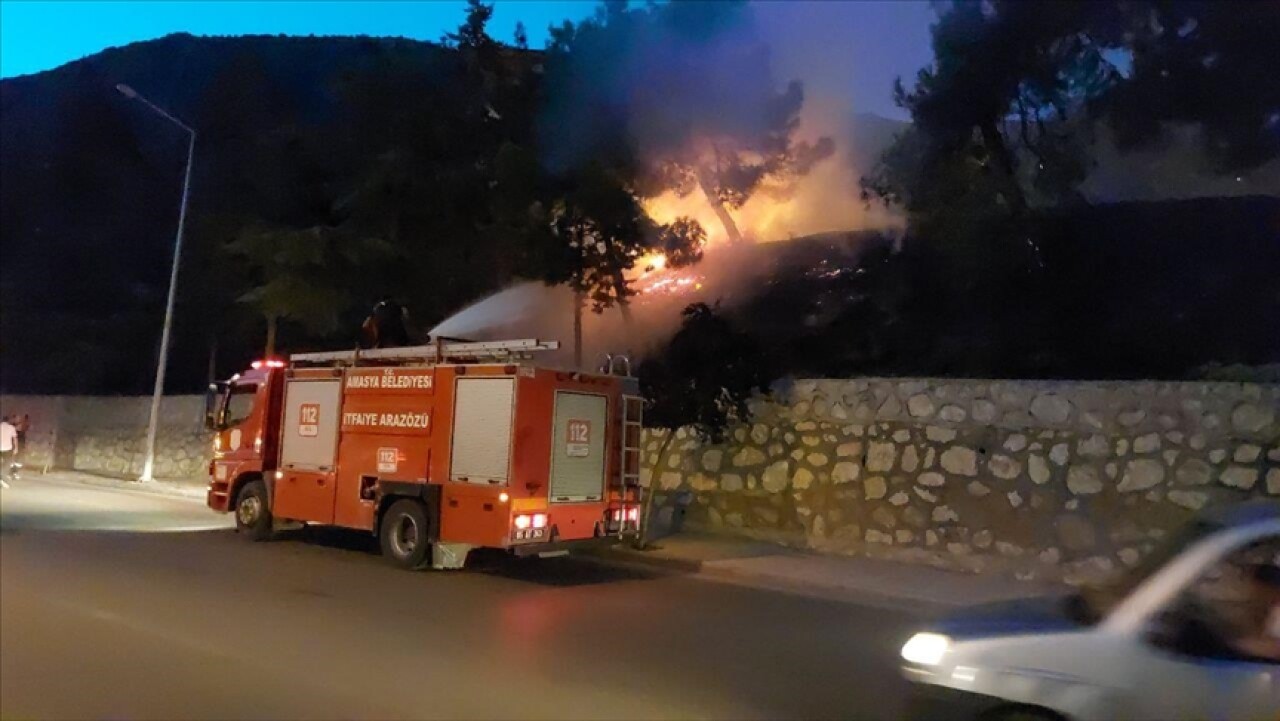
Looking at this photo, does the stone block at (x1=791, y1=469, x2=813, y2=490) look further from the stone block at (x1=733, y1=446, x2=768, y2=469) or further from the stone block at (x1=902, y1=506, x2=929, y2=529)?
the stone block at (x1=902, y1=506, x2=929, y2=529)

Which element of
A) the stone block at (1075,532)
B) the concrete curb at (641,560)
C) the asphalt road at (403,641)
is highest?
the stone block at (1075,532)

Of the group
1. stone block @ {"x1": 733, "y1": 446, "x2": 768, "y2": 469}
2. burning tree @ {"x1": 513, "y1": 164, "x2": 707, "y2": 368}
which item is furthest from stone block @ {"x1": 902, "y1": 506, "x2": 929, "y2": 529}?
burning tree @ {"x1": 513, "y1": 164, "x2": 707, "y2": 368}

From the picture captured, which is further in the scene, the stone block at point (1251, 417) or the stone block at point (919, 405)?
the stone block at point (919, 405)

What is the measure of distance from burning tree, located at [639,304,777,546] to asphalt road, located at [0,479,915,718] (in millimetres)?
2593

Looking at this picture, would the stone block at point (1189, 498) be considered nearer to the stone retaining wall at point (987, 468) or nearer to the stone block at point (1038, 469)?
the stone retaining wall at point (987, 468)

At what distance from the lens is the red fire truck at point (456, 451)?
12539 mm

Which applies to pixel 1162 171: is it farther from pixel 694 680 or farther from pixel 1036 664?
pixel 1036 664

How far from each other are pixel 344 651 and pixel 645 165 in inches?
646

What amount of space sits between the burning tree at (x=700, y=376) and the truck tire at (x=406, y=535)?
3.34 meters

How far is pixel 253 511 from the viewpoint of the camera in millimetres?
15586

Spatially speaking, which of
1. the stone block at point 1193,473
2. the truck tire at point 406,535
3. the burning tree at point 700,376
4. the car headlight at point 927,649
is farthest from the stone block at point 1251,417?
the truck tire at point 406,535

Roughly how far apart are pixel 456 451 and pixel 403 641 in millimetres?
4533

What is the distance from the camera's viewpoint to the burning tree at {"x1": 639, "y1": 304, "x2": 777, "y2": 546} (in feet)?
49.6

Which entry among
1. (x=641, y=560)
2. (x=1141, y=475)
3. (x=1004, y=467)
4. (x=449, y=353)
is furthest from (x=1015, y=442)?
(x=449, y=353)
